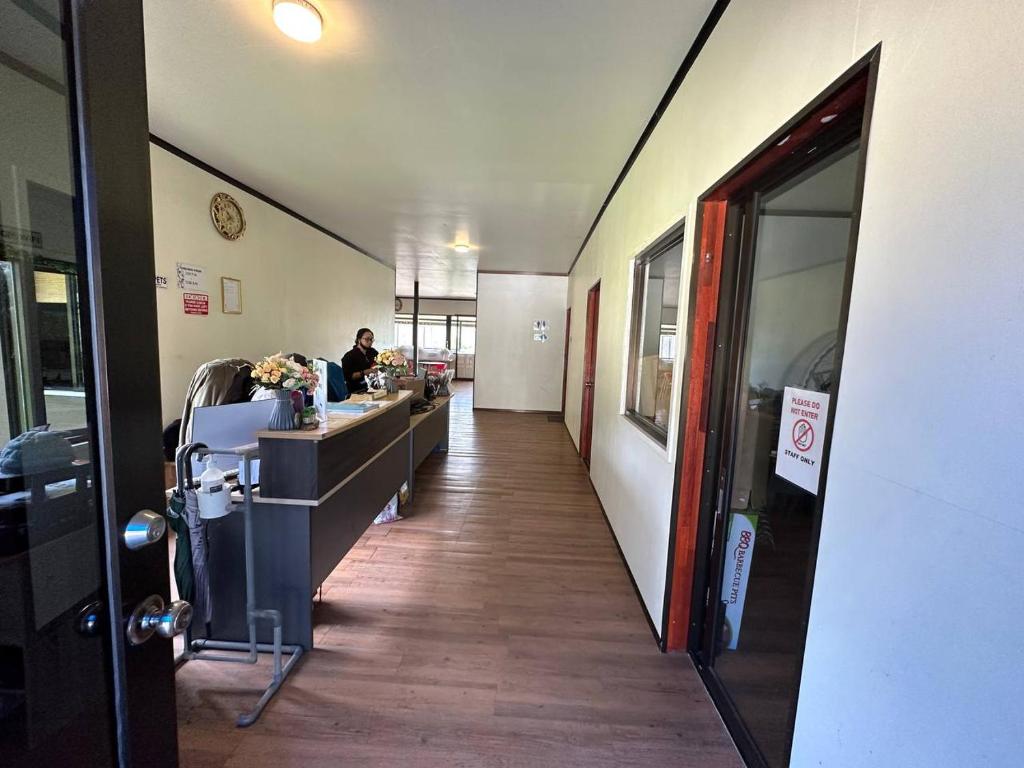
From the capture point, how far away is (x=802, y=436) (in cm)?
131

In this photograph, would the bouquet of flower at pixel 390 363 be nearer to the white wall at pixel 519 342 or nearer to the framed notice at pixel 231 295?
the framed notice at pixel 231 295

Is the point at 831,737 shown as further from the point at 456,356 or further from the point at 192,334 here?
the point at 456,356

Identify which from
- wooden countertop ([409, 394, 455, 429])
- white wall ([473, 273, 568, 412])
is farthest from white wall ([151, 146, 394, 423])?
white wall ([473, 273, 568, 412])

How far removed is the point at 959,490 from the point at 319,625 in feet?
8.79

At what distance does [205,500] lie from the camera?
161 cm

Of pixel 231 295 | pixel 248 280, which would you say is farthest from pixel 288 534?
pixel 248 280

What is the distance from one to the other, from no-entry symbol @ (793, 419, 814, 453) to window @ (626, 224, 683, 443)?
0.90 meters

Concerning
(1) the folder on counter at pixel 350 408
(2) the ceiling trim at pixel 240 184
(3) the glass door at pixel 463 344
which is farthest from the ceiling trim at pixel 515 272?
(3) the glass door at pixel 463 344

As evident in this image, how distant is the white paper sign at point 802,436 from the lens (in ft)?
4.03

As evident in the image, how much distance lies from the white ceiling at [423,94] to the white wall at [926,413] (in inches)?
44.9

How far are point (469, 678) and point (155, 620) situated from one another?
→ 1.60 metres

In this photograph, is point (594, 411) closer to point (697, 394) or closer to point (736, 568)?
point (697, 394)

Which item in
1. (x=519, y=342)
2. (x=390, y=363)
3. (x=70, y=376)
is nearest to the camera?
(x=70, y=376)

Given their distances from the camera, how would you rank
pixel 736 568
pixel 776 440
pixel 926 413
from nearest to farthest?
pixel 926 413, pixel 776 440, pixel 736 568
